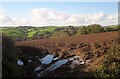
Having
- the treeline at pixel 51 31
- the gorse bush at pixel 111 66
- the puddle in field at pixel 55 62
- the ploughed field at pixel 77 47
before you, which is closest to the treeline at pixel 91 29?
the treeline at pixel 51 31

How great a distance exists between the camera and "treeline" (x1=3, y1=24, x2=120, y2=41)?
11.8 m

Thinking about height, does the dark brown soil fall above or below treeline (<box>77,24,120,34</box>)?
below

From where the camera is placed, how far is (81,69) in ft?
36.3

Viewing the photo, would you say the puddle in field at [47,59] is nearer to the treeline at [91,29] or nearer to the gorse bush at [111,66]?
the treeline at [91,29]

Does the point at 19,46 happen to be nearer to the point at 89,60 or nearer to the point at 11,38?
the point at 11,38

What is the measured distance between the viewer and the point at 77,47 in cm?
1155

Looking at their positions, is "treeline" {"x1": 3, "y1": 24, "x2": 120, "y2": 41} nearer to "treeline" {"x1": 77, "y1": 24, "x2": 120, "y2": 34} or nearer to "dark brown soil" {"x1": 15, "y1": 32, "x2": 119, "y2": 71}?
"treeline" {"x1": 77, "y1": 24, "x2": 120, "y2": 34}

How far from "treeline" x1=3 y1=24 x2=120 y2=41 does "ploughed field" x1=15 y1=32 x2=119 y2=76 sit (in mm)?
235

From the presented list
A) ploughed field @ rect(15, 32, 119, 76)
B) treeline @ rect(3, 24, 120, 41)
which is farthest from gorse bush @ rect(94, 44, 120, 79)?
treeline @ rect(3, 24, 120, 41)

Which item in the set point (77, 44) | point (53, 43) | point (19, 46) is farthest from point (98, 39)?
point (19, 46)

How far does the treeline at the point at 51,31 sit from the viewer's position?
11.8 meters

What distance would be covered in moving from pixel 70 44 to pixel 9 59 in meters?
2.49

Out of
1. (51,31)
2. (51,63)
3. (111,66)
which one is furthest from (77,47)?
(111,66)

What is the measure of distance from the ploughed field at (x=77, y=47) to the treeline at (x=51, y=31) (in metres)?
0.23
